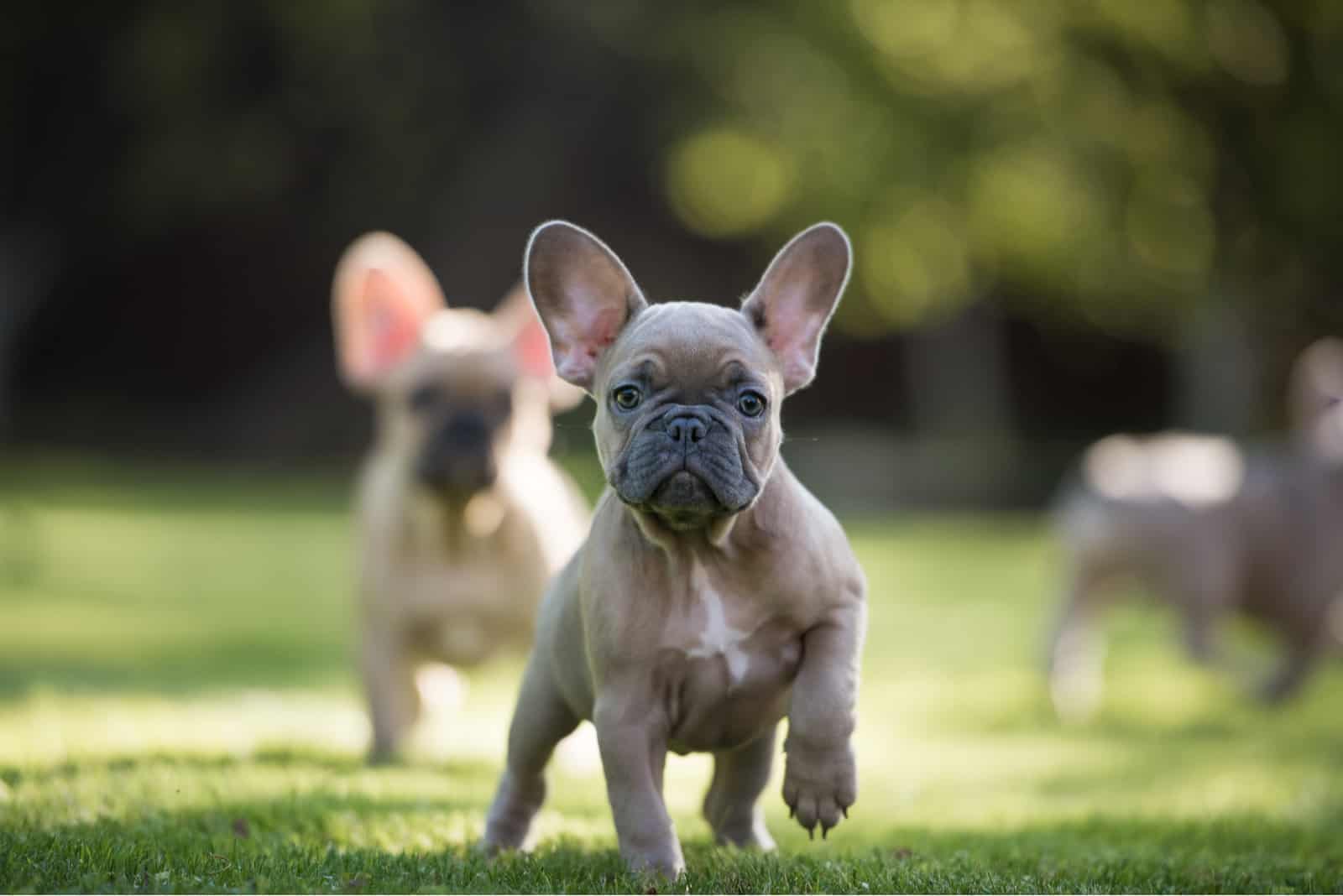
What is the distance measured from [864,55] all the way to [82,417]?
14.1 metres

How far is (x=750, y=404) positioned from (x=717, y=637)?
0.58 metres

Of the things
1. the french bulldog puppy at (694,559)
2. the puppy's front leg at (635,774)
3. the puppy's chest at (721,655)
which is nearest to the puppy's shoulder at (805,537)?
the french bulldog puppy at (694,559)

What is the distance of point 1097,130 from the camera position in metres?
20.1

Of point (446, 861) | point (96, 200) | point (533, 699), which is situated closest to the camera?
point (446, 861)

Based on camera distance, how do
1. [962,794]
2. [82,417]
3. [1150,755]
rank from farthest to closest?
[82,417]
[1150,755]
[962,794]

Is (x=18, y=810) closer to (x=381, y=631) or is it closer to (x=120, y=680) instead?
(x=381, y=631)

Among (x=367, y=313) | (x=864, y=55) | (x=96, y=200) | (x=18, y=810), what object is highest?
(x=864, y=55)

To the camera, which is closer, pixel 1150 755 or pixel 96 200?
pixel 1150 755

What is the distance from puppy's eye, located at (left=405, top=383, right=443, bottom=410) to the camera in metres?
6.80

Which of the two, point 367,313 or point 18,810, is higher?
point 367,313

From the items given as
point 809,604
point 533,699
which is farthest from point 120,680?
point 809,604

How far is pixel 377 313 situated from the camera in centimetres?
724

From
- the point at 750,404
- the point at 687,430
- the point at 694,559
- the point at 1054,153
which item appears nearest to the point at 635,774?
the point at 694,559

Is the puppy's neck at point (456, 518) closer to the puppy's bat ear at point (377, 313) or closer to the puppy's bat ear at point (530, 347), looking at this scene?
the puppy's bat ear at point (530, 347)
